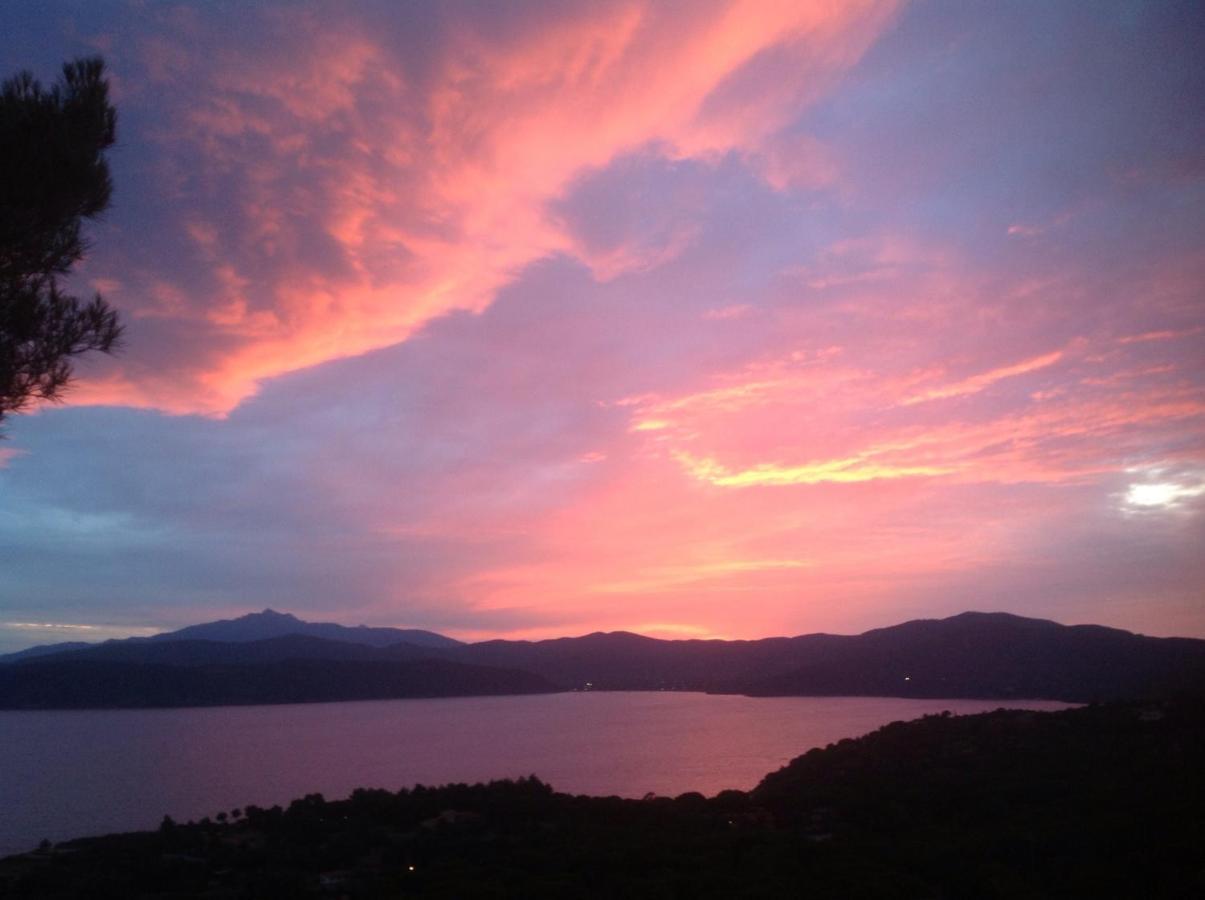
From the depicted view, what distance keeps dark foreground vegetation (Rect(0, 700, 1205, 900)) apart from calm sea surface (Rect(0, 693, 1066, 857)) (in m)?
13.6

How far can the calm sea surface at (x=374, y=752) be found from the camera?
113 ft

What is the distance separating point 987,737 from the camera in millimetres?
20375

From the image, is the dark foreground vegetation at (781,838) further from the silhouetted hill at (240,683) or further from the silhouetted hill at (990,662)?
the silhouetted hill at (240,683)

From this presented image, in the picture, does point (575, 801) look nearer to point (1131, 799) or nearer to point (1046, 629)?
point (1131, 799)

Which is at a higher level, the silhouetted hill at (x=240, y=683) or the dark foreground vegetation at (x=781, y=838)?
the silhouetted hill at (x=240, y=683)

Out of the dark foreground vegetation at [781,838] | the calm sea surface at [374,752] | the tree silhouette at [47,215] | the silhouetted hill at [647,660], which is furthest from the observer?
the silhouetted hill at [647,660]

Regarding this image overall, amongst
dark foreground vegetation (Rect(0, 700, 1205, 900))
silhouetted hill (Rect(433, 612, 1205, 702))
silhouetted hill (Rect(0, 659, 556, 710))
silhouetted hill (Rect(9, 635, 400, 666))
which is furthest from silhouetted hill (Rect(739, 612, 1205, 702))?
silhouetted hill (Rect(9, 635, 400, 666))

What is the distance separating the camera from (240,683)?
103875 mm

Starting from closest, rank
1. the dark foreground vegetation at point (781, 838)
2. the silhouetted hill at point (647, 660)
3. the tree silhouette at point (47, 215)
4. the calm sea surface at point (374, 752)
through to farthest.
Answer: the tree silhouette at point (47, 215) → the dark foreground vegetation at point (781, 838) → the calm sea surface at point (374, 752) → the silhouetted hill at point (647, 660)

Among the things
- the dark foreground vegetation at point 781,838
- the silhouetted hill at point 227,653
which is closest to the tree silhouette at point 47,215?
the dark foreground vegetation at point 781,838

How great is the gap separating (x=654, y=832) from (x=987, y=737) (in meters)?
10.1

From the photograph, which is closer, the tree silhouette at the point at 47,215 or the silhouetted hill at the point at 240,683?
the tree silhouette at the point at 47,215

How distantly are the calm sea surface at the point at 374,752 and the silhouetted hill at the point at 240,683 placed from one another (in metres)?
6.06

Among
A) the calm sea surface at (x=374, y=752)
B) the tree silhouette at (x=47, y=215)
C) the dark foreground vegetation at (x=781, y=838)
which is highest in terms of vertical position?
the tree silhouette at (x=47, y=215)
